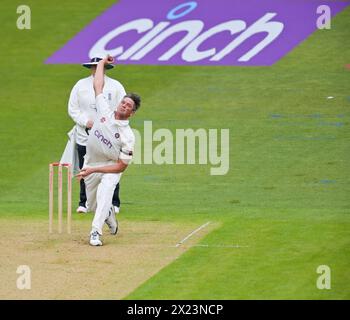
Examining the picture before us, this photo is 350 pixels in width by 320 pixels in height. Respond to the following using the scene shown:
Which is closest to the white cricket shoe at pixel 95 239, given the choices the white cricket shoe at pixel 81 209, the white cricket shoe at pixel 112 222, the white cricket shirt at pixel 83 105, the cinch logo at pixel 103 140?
the white cricket shoe at pixel 112 222

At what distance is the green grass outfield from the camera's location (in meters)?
13.3

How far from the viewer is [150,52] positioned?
80.2 feet

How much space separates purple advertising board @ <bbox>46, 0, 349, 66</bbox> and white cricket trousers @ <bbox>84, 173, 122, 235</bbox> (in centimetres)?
887

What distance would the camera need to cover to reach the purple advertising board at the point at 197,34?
943 inches

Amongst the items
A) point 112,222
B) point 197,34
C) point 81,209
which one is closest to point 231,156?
point 81,209

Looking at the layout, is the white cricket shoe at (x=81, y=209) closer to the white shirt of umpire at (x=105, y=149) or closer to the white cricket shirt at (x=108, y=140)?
the white shirt of umpire at (x=105, y=149)

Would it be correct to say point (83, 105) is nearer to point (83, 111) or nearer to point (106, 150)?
point (83, 111)

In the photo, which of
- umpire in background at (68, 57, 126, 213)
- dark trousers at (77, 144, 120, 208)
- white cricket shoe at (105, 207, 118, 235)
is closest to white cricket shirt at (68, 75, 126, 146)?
umpire in background at (68, 57, 126, 213)

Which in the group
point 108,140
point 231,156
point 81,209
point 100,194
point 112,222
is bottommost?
point 112,222

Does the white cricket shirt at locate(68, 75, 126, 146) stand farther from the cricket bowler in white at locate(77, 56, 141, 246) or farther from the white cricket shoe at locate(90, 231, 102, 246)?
the white cricket shoe at locate(90, 231, 102, 246)

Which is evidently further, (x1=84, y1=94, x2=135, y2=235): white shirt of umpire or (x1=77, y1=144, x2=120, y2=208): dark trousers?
(x1=77, y1=144, x2=120, y2=208): dark trousers

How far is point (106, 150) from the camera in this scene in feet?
47.6

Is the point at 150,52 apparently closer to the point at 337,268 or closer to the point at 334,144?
the point at 334,144

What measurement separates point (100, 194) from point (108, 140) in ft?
2.15
